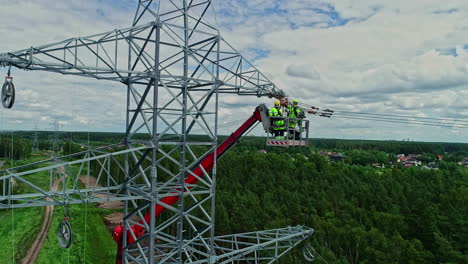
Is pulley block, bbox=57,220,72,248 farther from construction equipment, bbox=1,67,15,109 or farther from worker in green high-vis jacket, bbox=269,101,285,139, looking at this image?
worker in green high-vis jacket, bbox=269,101,285,139

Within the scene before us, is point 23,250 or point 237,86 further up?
point 237,86

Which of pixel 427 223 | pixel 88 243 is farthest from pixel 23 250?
pixel 427 223

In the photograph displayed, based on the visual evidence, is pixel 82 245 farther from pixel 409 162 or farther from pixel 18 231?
pixel 409 162

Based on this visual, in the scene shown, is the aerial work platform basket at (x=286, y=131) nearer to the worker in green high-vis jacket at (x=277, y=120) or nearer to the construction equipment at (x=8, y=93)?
the worker in green high-vis jacket at (x=277, y=120)

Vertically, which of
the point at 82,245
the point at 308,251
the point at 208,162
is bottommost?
the point at 82,245

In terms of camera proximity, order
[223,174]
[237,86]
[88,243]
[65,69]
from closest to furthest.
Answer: [65,69], [237,86], [88,243], [223,174]

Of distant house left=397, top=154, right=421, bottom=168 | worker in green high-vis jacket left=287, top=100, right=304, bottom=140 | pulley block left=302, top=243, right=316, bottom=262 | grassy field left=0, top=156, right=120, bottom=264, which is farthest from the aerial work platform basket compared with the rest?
distant house left=397, top=154, right=421, bottom=168

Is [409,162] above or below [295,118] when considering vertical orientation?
below

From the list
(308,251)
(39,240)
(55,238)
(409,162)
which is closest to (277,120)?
(308,251)

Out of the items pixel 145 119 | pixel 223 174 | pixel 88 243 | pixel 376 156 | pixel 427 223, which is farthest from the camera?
pixel 376 156

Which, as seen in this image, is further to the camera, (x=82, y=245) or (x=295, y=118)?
(x=82, y=245)

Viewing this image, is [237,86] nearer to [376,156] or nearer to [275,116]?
[275,116]
